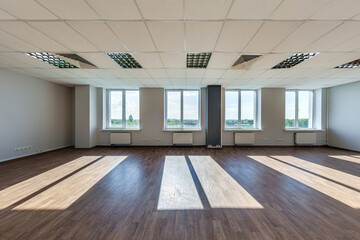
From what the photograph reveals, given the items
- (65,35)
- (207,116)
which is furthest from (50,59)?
(207,116)

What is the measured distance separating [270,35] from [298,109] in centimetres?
629

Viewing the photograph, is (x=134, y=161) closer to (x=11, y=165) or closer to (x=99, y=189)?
(x=99, y=189)

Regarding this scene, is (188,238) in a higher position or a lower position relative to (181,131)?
lower

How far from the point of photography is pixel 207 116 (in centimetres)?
626

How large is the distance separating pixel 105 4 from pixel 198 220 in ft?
10.0

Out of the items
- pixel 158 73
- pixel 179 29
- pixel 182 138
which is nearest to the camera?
pixel 179 29

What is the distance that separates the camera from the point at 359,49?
2928 mm

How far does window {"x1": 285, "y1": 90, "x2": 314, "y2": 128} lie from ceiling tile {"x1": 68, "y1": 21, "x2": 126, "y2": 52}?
7758 mm

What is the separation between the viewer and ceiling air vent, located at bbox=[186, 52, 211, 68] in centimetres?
330

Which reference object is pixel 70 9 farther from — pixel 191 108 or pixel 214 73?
pixel 191 108

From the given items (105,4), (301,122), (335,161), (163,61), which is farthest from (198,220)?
(301,122)

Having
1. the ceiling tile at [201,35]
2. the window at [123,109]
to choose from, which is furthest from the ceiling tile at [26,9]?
the window at [123,109]

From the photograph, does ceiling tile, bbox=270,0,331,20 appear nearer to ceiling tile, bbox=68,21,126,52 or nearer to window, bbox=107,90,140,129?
ceiling tile, bbox=68,21,126,52

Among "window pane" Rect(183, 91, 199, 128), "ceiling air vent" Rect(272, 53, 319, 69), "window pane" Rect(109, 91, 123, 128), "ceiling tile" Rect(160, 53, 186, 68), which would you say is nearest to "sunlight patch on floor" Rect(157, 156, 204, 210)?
"ceiling tile" Rect(160, 53, 186, 68)
